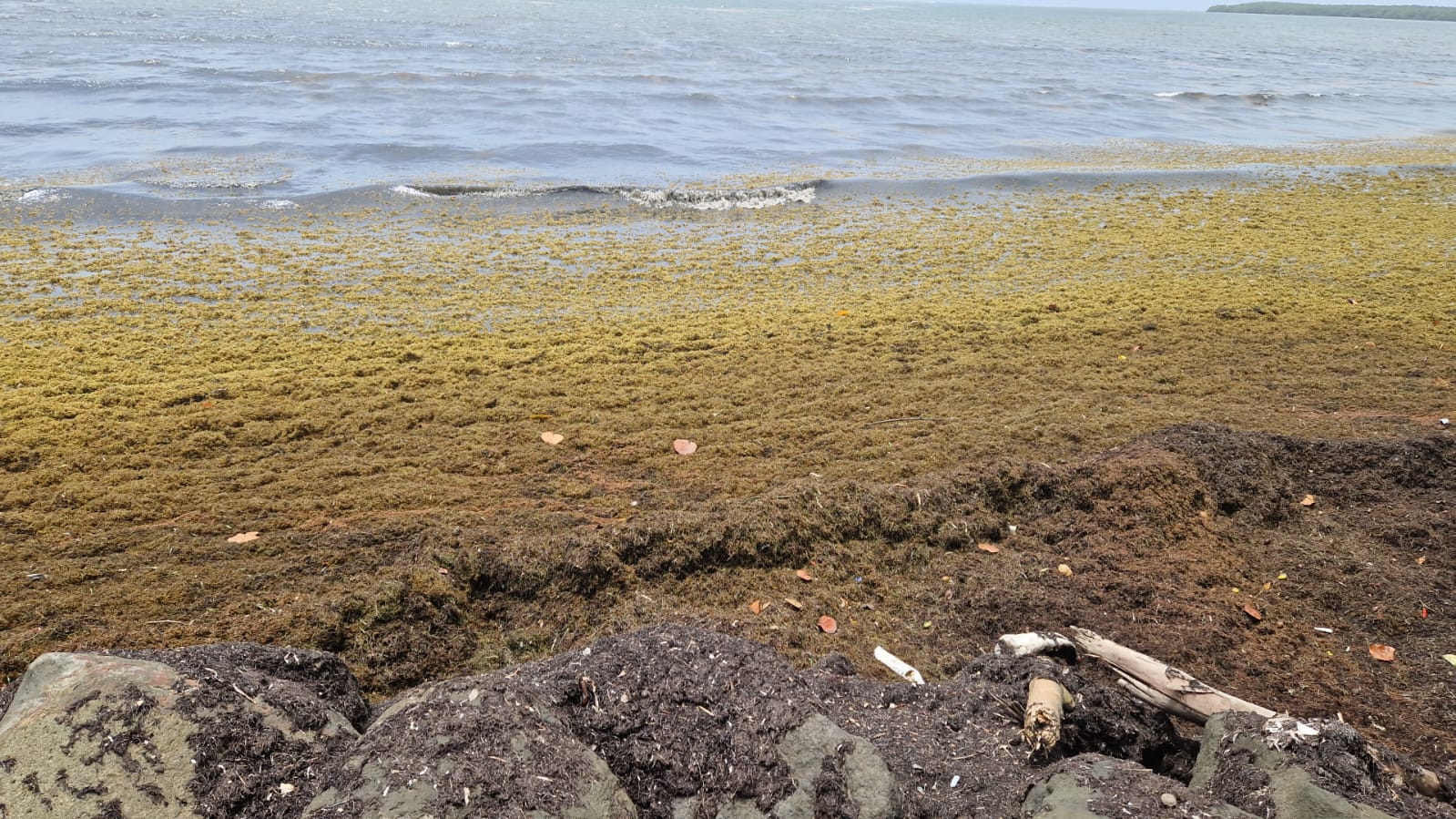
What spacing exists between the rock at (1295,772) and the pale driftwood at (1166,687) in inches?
11.7

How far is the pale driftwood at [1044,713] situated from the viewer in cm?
285

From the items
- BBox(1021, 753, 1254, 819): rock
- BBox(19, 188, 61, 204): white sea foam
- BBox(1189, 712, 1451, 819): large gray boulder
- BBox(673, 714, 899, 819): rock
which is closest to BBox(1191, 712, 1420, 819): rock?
BBox(1189, 712, 1451, 819): large gray boulder

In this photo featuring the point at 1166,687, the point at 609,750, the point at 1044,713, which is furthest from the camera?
the point at 1166,687

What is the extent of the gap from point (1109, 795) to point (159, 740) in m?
2.61

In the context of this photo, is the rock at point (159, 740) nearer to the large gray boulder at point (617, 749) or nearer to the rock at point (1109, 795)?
the large gray boulder at point (617, 749)

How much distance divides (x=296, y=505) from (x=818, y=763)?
3316mm

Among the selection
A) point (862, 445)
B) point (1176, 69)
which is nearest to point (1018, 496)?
point (862, 445)

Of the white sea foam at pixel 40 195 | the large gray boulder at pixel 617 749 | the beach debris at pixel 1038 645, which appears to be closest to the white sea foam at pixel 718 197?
the white sea foam at pixel 40 195

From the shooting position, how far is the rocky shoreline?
238cm

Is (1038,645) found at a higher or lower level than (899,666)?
higher

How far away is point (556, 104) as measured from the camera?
20.8 metres

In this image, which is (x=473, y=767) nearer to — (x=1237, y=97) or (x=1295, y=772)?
(x=1295, y=772)

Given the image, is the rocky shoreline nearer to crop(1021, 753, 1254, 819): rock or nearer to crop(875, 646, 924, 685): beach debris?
crop(1021, 753, 1254, 819): rock

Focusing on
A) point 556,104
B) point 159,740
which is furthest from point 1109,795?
point 556,104
